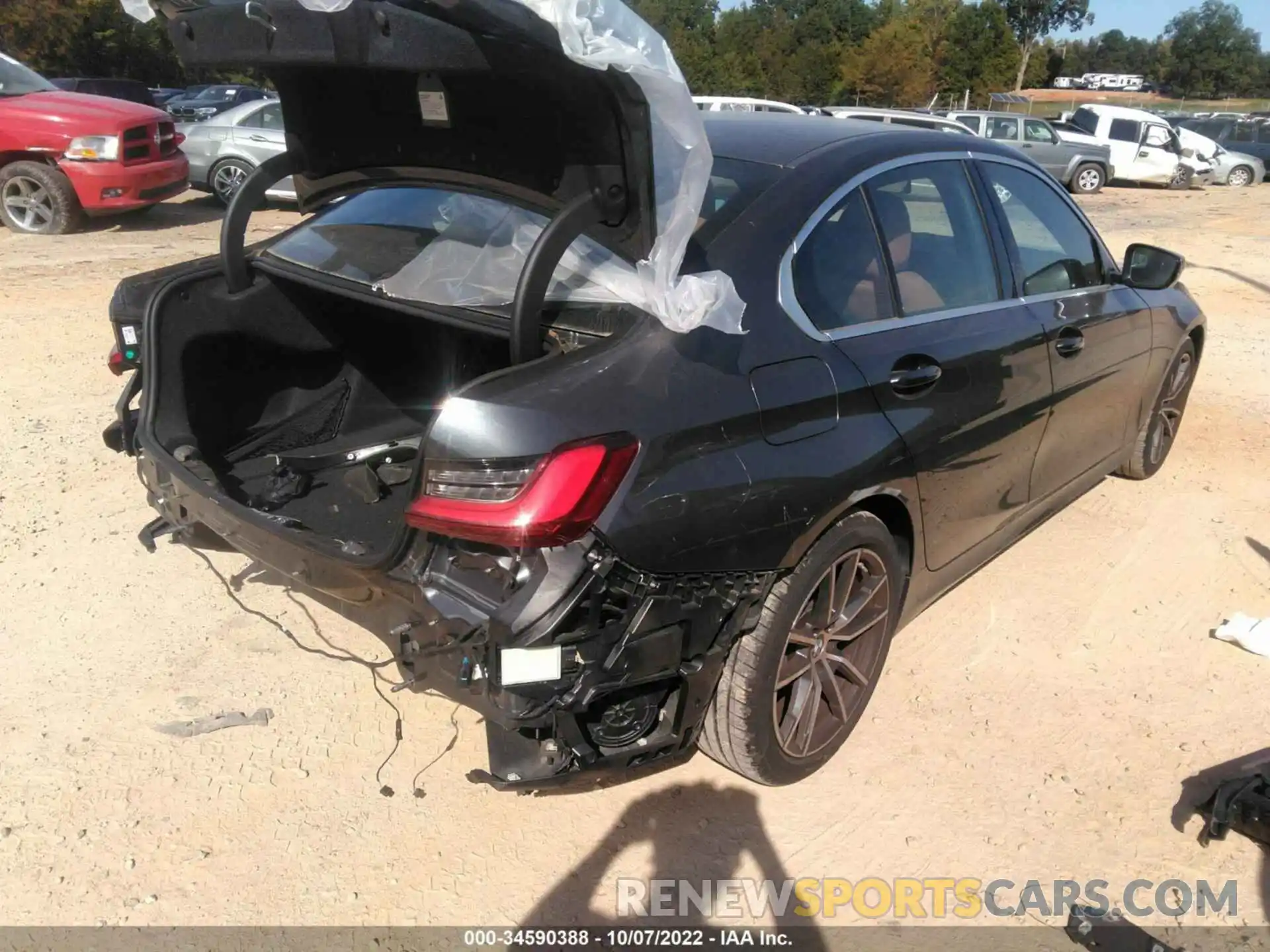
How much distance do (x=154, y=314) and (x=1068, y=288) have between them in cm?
327

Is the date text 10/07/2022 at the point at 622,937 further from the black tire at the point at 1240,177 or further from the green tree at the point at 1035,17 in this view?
the green tree at the point at 1035,17

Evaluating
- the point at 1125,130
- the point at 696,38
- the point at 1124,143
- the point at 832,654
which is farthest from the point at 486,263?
the point at 696,38

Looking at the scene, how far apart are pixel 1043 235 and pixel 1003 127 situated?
17972 mm

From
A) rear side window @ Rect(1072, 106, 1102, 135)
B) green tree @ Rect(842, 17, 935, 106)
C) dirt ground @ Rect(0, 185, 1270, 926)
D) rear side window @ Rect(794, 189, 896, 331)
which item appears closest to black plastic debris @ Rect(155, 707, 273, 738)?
dirt ground @ Rect(0, 185, 1270, 926)

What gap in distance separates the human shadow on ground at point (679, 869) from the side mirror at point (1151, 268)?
282 cm

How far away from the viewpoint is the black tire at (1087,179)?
20.2 m

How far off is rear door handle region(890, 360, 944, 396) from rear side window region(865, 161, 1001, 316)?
19 centimetres

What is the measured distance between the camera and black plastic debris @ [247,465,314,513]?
3254 mm

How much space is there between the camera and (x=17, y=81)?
1092 cm

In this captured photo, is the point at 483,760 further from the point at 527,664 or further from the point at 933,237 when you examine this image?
the point at 933,237

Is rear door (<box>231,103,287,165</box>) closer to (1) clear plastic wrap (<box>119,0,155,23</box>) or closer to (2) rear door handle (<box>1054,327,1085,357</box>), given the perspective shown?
(1) clear plastic wrap (<box>119,0,155,23</box>)

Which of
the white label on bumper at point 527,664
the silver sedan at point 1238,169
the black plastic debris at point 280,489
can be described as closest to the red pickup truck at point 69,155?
the black plastic debris at point 280,489

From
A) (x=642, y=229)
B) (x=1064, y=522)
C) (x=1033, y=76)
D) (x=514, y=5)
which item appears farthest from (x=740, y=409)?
(x=1033, y=76)

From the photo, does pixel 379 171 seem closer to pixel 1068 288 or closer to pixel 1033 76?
pixel 1068 288
